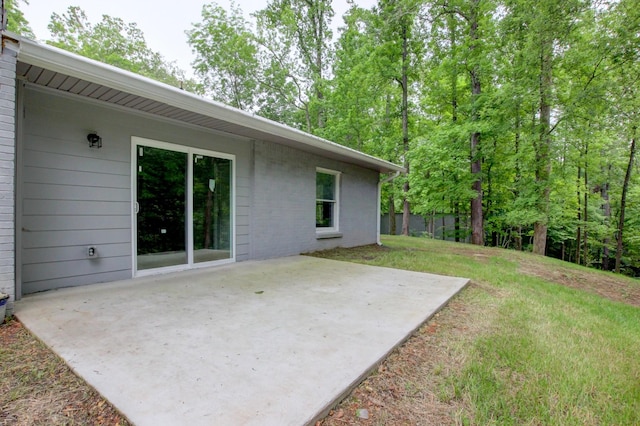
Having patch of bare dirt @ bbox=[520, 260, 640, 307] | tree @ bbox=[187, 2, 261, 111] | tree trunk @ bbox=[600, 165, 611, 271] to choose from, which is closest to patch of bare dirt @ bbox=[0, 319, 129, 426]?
patch of bare dirt @ bbox=[520, 260, 640, 307]

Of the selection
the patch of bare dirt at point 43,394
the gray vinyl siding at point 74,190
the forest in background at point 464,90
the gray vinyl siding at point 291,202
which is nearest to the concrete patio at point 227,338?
the patch of bare dirt at point 43,394

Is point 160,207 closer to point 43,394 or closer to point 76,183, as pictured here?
point 76,183

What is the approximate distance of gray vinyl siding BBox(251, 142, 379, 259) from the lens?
555 centimetres

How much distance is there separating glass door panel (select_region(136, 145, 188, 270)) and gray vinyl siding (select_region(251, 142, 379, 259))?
1351 mm

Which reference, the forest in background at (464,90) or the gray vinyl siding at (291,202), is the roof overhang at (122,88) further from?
the forest in background at (464,90)

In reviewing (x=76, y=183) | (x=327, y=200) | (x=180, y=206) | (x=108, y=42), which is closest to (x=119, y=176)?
(x=76, y=183)

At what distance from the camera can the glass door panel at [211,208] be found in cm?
458

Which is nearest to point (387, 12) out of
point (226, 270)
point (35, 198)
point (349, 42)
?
point (349, 42)

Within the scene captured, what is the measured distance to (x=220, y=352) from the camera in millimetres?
1946

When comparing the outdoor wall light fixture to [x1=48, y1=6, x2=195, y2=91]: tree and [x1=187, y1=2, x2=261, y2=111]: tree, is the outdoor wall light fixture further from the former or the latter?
[x1=187, y1=2, x2=261, y2=111]: tree

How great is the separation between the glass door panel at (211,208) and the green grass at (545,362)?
3.67 metres

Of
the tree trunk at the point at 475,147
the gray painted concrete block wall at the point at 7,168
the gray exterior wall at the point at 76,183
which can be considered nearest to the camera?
the gray painted concrete block wall at the point at 7,168

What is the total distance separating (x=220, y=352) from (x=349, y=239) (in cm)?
620

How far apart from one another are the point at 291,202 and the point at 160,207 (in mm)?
2610
